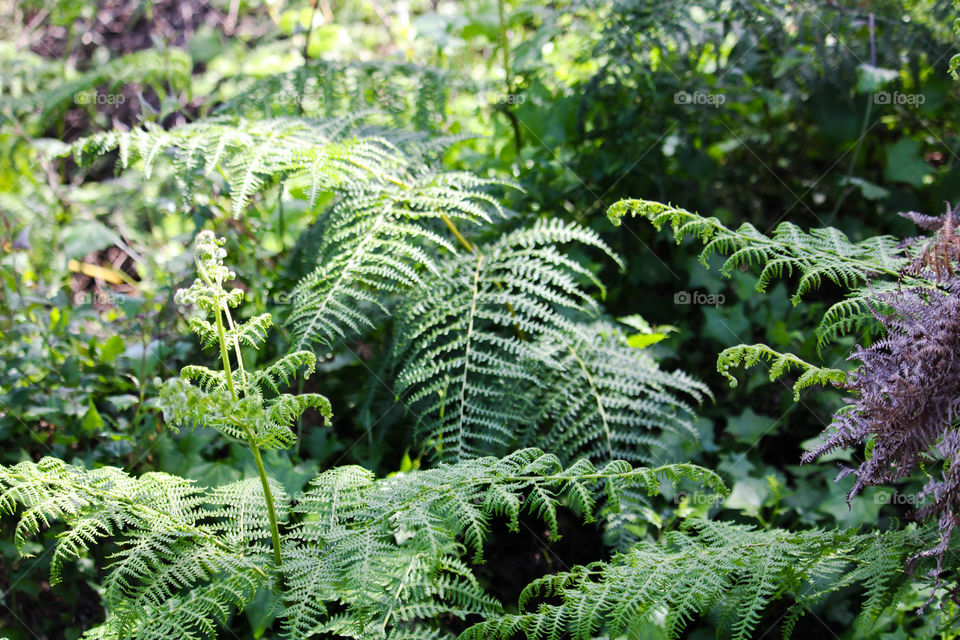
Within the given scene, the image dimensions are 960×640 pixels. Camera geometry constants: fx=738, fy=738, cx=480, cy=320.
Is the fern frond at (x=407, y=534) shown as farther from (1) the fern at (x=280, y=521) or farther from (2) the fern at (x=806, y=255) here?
(2) the fern at (x=806, y=255)

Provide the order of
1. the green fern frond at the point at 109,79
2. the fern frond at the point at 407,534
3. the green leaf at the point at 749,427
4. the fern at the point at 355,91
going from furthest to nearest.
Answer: the green fern frond at the point at 109,79, the fern at the point at 355,91, the green leaf at the point at 749,427, the fern frond at the point at 407,534

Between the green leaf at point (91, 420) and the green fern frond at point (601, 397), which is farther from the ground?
the green fern frond at point (601, 397)

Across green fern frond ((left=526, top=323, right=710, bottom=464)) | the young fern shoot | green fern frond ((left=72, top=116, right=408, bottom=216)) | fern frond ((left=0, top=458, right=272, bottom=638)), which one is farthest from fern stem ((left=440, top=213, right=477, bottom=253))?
fern frond ((left=0, top=458, right=272, bottom=638))

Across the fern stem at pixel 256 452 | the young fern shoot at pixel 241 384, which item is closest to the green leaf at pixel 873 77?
the young fern shoot at pixel 241 384

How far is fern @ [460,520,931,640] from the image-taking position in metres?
1.41

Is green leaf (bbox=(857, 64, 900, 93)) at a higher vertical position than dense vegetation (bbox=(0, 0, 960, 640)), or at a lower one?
higher

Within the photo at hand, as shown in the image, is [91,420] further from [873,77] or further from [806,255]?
[873,77]

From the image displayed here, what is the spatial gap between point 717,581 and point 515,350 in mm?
859

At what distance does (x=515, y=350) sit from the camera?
2.10 m

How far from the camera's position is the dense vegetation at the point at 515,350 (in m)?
1.48

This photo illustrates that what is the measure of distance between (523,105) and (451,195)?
105cm

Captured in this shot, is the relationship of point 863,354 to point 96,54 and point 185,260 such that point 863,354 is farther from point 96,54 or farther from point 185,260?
point 96,54

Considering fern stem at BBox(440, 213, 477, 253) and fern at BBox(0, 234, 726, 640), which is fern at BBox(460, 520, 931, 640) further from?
fern stem at BBox(440, 213, 477, 253)

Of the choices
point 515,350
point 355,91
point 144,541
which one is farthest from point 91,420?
point 355,91
